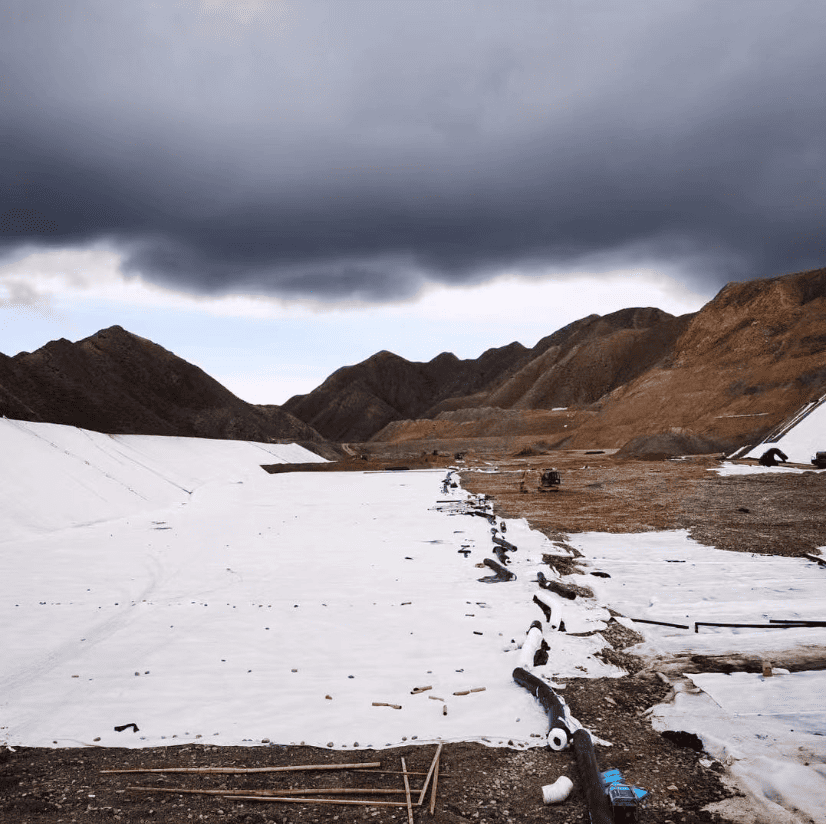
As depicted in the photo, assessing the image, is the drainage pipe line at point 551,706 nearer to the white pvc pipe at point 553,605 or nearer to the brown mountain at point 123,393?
the white pvc pipe at point 553,605

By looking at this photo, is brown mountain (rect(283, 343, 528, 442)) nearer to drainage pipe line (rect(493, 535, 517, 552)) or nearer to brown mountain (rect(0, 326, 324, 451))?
brown mountain (rect(0, 326, 324, 451))

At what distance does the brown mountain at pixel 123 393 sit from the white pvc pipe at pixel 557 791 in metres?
25.2

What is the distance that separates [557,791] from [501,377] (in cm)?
11940

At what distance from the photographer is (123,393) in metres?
36.0

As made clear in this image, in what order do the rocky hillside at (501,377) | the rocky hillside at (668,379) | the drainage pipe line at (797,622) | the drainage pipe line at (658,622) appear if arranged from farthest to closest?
the rocky hillside at (501,377)
the rocky hillside at (668,379)
the drainage pipe line at (658,622)
the drainage pipe line at (797,622)

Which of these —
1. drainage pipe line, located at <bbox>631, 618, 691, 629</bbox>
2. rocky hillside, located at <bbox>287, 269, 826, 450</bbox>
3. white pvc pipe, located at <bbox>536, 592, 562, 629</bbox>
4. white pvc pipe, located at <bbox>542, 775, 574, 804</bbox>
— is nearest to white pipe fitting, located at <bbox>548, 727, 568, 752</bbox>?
white pvc pipe, located at <bbox>542, 775, 574, 804</bbox>

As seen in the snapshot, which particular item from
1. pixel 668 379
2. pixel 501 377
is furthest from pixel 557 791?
pixel 501 377

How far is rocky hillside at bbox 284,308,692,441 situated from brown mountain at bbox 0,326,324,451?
5131cm

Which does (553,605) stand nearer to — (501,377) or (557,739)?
(557,739)

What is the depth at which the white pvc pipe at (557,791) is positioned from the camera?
3869 mm

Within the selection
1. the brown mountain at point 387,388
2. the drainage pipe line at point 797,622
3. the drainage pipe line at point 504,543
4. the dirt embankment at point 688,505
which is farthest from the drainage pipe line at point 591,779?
the brown mountain at point 387,388

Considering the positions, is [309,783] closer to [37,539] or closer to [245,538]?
[245,538]

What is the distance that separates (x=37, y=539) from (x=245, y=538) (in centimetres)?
438

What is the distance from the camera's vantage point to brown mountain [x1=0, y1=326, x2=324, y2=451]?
101 feet
